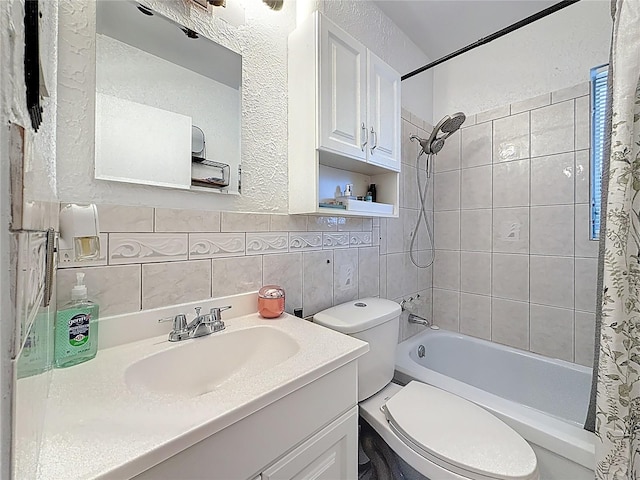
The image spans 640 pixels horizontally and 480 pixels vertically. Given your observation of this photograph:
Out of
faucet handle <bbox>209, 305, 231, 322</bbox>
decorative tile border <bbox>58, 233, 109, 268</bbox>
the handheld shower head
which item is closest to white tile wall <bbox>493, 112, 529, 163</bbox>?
the handheld shower head

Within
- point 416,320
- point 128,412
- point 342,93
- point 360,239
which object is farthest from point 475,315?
point 128,412

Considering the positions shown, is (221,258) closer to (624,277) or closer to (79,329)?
(79,329)

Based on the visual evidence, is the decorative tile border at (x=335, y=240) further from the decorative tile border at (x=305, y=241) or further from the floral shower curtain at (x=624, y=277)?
the floral shower curtain at (x=624, y=277)

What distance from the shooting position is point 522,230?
1737 mm

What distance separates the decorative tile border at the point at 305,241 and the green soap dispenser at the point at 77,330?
2.26 ft

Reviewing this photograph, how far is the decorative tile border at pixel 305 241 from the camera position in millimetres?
1229

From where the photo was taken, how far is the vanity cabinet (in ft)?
3.72

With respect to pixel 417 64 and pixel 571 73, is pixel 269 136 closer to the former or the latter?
pixel 417 64

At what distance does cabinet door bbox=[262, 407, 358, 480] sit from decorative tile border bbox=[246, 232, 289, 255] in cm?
62

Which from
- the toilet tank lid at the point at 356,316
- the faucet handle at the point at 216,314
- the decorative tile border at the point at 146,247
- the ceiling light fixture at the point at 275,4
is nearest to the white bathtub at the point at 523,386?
the toilet tank lid at the point at 356,316

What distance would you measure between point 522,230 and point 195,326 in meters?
1.85

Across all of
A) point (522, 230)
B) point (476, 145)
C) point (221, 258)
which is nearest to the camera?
point (221, 258)

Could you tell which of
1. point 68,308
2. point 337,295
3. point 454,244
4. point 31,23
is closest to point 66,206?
point 68,308

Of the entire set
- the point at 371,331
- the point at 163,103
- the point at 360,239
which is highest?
the point at 163,103
